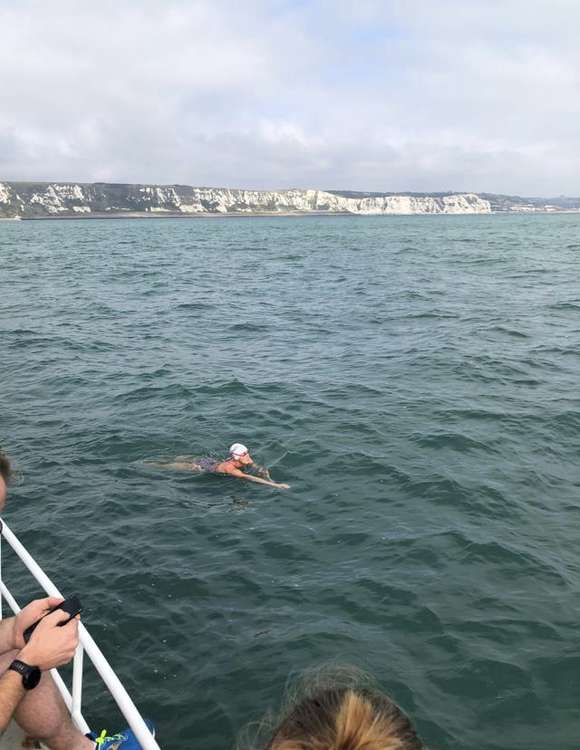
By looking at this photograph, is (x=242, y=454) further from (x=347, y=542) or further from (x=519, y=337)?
(x=519, y=337)

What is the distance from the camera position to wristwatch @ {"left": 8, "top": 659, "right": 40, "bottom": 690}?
3266mm

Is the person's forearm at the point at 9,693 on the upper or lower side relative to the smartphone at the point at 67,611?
lower

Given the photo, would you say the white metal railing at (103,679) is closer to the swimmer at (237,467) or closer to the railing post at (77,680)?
the railing post at (77,680)

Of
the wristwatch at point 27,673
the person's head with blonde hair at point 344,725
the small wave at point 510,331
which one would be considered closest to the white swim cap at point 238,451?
the wristwatch at point 27,673

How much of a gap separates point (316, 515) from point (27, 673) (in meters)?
6.59

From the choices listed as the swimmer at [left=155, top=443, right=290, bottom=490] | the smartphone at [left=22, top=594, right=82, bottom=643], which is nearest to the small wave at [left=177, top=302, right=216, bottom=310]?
the swimmer at [left=155, top=443, right=290, bottom=490]

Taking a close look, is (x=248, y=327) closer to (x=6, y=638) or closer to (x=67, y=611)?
(x=6, y=638)

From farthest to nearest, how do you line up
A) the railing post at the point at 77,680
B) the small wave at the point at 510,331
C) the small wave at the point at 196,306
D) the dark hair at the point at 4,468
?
the small wave at the point at 196,306 < the small wave at the point at 510,331 < the dark hair at the point at 4,468 < the railing post at the point at 77,680

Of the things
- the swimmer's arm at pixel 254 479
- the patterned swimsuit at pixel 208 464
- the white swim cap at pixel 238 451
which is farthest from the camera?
the patterned swimsuit at pixel 208 464

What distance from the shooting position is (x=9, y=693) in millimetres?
3250

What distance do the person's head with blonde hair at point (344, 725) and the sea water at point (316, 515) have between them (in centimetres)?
455

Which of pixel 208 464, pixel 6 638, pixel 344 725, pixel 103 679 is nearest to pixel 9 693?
pixel 103 679

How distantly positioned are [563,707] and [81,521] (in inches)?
285

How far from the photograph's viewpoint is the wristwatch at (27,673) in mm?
3266
